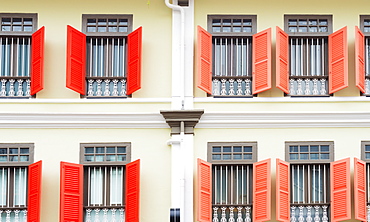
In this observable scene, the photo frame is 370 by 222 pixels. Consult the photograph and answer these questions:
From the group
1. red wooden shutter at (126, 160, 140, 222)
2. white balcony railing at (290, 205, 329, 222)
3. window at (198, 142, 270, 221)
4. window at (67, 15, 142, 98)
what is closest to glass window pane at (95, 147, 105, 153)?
red wooden shutter at (126, 160, 140, 222)

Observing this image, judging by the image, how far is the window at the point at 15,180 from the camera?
39.8 feet

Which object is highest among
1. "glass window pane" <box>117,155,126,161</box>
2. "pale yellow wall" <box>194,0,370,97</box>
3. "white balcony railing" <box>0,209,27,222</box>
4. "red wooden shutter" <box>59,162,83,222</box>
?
"pale yellow wall" <box>194,0,370,97</box>

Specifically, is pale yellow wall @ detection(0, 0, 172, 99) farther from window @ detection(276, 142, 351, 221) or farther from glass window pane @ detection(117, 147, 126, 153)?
window @ detection(276, 142, 351, 221)

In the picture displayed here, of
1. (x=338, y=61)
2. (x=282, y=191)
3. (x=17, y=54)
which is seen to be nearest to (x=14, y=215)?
(x=17, y=54)

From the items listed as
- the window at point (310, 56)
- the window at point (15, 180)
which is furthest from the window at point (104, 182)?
the window at point (310, 56)

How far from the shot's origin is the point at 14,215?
1214cm

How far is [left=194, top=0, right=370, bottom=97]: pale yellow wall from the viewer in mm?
12742

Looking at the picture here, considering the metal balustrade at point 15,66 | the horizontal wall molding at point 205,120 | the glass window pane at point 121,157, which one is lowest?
the glass window pane at point 121,157

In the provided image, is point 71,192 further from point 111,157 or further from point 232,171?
point 232,171

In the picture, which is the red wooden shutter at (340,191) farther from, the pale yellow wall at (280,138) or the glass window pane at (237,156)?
the glass window pane at (237,156)

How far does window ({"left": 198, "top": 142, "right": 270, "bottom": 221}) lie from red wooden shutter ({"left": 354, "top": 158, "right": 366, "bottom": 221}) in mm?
1702

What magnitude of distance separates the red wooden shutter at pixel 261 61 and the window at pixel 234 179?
Answer: 1126mm

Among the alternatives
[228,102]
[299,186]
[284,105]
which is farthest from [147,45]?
[299,186]

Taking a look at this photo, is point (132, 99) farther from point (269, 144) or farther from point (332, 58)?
point (332, 58)
